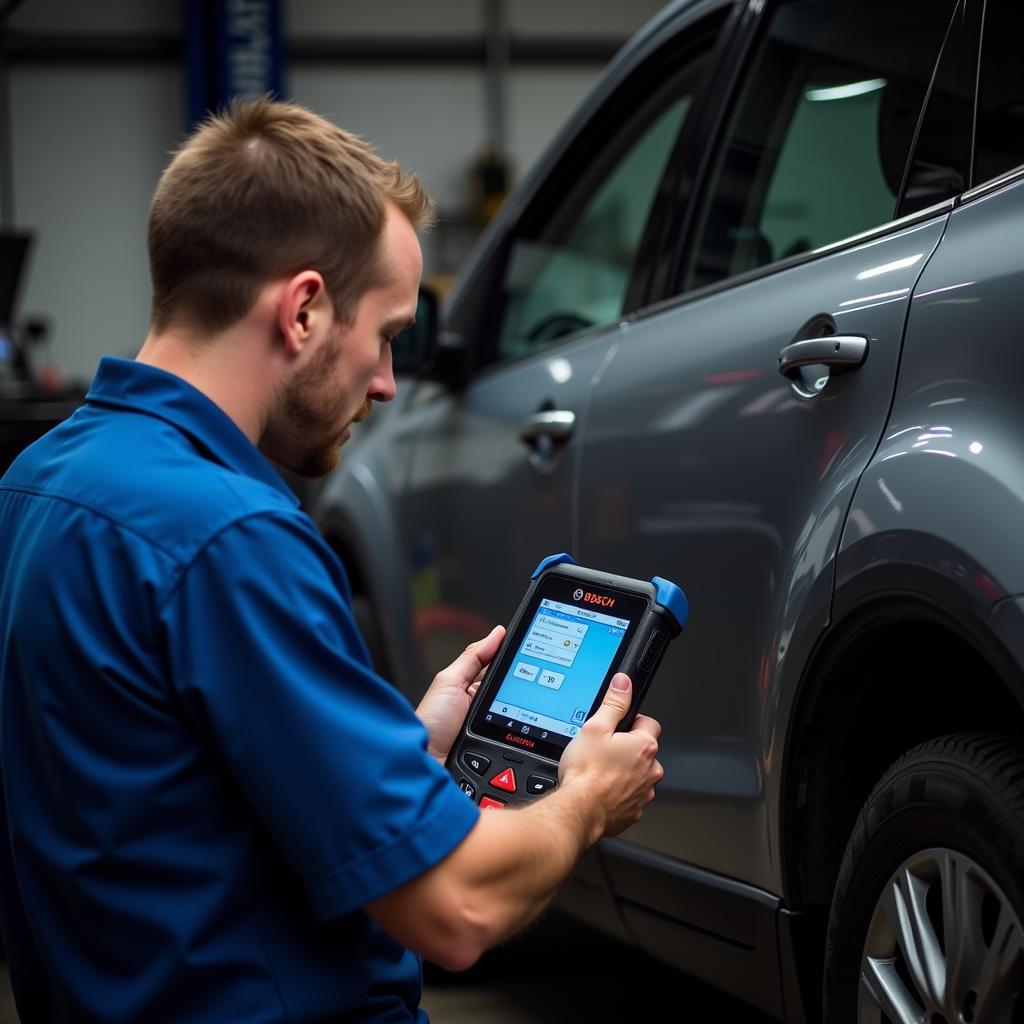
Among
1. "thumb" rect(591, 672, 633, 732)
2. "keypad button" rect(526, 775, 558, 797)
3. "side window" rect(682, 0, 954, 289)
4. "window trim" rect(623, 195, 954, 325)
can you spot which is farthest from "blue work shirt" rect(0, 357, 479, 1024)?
"side window" rect(682, 0, 954, 289)

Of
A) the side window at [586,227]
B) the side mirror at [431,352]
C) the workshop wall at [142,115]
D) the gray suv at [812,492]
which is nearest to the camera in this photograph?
the gray suv at [812,492]

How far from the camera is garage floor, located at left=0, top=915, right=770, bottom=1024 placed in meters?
2.71

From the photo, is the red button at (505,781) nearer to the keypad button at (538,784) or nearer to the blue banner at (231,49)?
the keypad button at (538,784)

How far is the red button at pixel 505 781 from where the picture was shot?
5.01 feet

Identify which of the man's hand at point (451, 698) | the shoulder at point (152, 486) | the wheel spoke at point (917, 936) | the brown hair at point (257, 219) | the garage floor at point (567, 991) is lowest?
the garage floor at point (567, 991)

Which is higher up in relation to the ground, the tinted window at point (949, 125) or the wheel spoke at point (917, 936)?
the tinted window at point (949, 125)

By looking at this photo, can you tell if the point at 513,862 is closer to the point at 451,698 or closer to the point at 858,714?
the point at 451,698

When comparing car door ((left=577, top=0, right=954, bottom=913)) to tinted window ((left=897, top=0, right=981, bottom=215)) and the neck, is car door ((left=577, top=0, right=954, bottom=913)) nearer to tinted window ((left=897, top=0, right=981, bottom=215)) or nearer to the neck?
tinted window ((left=897, top=0, right=981, bottom=215))

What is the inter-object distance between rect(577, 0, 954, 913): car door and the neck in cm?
69

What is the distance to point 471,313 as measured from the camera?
312 centimetres

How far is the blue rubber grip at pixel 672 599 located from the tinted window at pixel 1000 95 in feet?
1.74

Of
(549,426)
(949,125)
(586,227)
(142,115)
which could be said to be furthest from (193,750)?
(142,115)

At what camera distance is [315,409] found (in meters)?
1.27

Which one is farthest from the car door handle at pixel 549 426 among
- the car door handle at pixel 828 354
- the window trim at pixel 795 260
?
the car door handle at pixel 828 354
